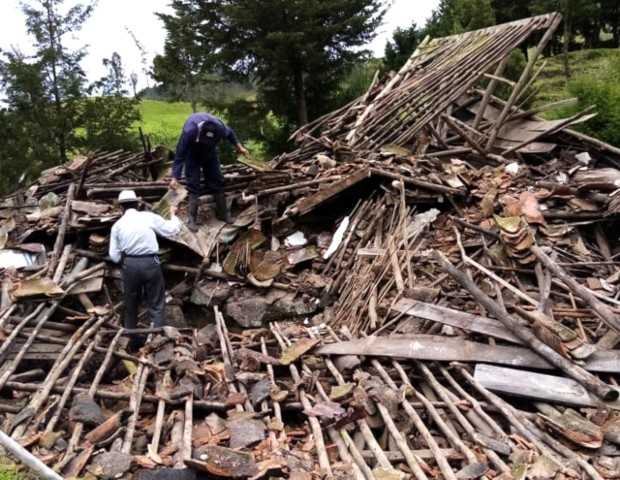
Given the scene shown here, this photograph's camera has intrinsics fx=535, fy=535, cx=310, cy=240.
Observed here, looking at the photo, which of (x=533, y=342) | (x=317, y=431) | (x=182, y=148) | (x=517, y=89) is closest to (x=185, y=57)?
(x=517, y=89)

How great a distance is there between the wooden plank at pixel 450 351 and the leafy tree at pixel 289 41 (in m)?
13.2

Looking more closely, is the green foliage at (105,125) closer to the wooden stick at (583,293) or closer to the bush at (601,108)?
the bush at (601,108)

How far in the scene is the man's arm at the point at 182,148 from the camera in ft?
21.1

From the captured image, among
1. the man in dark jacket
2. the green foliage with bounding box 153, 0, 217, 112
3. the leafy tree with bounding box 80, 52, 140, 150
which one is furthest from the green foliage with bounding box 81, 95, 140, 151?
the man in dark jacket

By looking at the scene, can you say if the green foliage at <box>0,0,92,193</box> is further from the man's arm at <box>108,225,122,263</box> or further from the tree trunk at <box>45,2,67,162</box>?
the man's arm at <box>108,225,122,263</box>

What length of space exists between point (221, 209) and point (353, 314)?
2.39m

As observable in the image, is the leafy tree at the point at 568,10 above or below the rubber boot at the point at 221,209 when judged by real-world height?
above

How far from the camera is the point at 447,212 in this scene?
727cm

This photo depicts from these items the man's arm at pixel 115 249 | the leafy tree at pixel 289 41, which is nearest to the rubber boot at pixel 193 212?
the man's arm at pixel 115 249

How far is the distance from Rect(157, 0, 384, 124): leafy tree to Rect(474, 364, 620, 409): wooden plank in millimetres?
13902

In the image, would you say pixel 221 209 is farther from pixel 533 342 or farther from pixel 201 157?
pixel 533 342

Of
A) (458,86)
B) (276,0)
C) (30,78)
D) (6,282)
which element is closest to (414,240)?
(458,86)

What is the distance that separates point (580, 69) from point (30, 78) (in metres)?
21.7

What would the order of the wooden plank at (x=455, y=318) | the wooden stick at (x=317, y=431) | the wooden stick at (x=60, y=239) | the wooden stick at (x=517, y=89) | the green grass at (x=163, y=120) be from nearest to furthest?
the wooden stick at (x=317, y=431) → the wooden plank at (x=455, y=318) → the wooden stick at (x=60, y=239) → the wooden stick at (x=517, y=89) → the green grass at (x=163, y=120)
